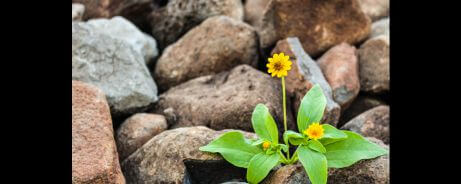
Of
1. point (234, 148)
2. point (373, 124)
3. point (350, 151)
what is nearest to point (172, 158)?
point (234, 148)

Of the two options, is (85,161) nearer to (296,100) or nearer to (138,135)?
(138,135)

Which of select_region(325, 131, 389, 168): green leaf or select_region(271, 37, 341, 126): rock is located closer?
select_region(325, 131, 389, 168): green leaf

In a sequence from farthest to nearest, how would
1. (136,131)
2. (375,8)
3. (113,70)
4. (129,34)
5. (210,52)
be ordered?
(375,8)
(129,34)
(210,52)
(113,70)
(136,131)

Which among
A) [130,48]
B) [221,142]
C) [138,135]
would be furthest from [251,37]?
[221,142]

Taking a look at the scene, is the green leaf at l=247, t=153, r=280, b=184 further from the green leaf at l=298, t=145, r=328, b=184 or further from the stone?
the stone

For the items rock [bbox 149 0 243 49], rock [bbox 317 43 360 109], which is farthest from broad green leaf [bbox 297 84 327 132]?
rock [bbox 149 0 243 49]

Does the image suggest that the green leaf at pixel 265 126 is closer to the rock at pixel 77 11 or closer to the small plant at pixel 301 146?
the small plant at pixel 301 146

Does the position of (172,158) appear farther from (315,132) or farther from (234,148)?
(315,132)

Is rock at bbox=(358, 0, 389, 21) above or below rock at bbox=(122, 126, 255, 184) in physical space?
above
